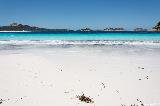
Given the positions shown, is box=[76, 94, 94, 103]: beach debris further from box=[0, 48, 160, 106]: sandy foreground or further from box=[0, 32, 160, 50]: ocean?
box=[0, 32, 160, 50]: ocean

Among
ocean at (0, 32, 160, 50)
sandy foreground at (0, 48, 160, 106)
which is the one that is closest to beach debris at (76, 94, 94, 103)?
sandy foreground at (0, 48, 160, 106)

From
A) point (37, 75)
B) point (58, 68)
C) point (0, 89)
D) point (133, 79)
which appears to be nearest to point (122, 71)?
point (133, 79)

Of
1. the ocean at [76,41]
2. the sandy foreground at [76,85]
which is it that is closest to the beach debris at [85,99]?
the sandy foreground at [76,85]

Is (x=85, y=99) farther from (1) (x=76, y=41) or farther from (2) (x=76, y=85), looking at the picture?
(1) (x=76, y=41)

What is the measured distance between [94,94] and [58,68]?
13.0ft

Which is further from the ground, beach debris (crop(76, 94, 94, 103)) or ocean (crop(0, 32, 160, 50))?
beach debris (crop(76, 94, 94, 103))

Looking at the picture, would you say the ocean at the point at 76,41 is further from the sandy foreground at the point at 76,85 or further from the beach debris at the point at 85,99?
the beach debris at the point at 85,99

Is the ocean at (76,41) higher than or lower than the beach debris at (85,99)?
lower

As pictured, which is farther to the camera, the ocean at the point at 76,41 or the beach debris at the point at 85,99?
the ocean at the point at 76,41

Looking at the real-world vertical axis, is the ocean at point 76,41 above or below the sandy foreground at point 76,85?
below

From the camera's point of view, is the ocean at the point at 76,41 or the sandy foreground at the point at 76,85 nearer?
the sandy foreground at the point at 76,85

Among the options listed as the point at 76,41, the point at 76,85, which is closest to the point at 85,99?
the point at 76,85

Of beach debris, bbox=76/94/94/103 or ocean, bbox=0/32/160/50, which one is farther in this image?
ocean, bbox=0/32/160/50

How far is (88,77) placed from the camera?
9555mm
